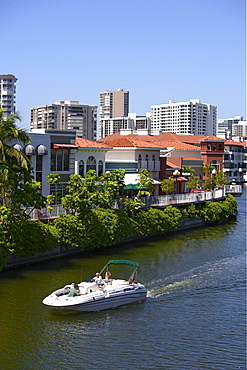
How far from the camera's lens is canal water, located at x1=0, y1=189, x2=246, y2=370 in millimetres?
23875

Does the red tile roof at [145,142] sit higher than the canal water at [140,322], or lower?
higher

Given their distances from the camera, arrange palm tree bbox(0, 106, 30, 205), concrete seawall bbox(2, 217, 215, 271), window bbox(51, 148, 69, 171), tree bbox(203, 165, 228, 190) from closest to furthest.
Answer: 1. palm tree bbox(0, 106, 30, 205)
2. concrete seawall bbox(2, 217, 215, 271)
3. window bbox(51, 148, 69, 171)
4. tree bbox(203, 165, 228, 190)

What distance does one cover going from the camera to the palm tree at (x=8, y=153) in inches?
1385

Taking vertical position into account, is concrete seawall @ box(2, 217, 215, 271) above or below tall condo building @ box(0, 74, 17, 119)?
below

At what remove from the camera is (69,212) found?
42.7 m

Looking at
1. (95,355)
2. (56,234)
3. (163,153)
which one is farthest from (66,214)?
(163,153)

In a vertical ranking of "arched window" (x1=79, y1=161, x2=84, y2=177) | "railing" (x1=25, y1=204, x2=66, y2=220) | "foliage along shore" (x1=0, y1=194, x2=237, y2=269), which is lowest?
"foliage along shore" (x1=0, y1=194, x2=237, y2=269)

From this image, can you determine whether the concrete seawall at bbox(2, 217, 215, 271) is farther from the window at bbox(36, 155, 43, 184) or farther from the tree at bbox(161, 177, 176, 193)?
the tree at bbox(161, 177, 176, 193)

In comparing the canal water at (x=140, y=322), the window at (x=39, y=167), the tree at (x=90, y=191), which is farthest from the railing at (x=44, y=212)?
the window at (x=39, y=167)

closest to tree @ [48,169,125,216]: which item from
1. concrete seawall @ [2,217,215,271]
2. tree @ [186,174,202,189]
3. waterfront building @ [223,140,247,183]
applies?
concrete seawall @ [2,217,215,271]

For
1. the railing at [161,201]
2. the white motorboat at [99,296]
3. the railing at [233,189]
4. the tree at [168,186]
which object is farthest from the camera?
the railing at [233,189]

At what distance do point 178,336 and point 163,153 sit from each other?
4868cm

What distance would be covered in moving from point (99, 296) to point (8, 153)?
11.9m

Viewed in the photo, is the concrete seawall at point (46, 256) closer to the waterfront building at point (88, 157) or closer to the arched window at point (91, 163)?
the waterfront building at point (88, 157)
